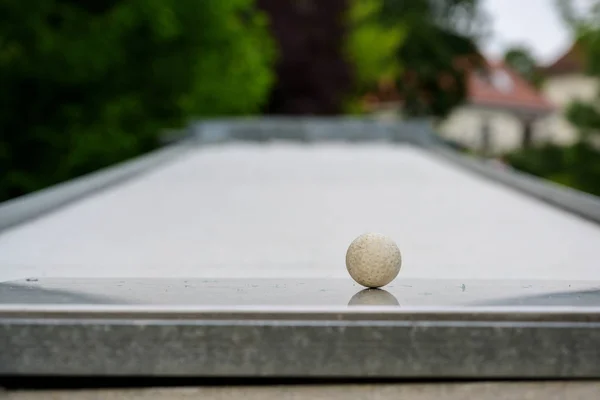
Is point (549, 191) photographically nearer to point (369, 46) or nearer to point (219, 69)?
point (219, 69)

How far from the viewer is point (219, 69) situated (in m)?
10.7

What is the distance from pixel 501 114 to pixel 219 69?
76.5 ft

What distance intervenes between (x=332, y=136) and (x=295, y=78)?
748 centimetres

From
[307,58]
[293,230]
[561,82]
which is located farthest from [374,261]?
[561,82]

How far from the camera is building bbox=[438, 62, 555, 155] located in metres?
30.8

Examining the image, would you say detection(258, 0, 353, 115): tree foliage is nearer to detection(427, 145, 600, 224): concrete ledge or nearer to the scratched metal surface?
detection(427, 145, 600, 224): concrete ledge

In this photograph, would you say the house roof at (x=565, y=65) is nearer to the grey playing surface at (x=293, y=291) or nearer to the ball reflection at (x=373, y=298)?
the grey playing surface at (x=293, y=291)

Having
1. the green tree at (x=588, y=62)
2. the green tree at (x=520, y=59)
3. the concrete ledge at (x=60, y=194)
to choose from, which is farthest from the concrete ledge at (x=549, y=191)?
the green tree at (x=520, y=59)

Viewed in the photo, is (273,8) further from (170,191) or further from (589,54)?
(170,191)

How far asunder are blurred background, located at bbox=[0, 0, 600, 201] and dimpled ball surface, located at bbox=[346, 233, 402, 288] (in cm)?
538

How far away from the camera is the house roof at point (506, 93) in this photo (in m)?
31.2

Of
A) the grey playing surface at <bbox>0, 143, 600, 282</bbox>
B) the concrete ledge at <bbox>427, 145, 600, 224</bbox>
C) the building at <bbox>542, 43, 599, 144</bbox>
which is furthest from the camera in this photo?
the building at <bbox>542, 43, 599, 144</bbox>

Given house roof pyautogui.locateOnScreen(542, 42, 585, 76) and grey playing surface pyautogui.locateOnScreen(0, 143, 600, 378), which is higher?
house roof pyautogui.locateOnScreen(542, 42, 585, 76)

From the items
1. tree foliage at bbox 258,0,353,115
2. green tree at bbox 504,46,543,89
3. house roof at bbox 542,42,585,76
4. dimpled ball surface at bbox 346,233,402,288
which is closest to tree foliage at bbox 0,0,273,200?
tree foliage at bbox 258,0,353,115
